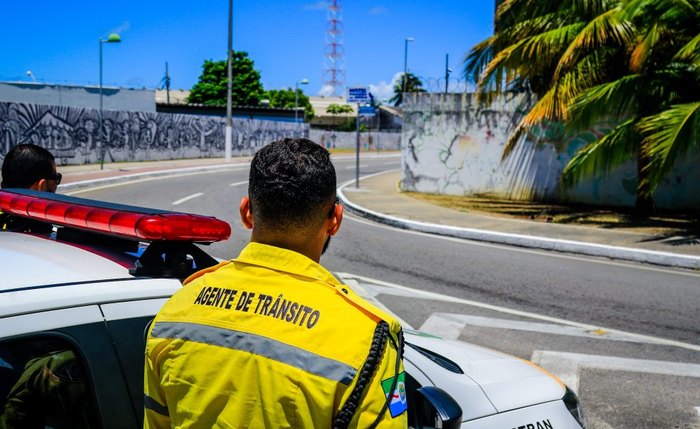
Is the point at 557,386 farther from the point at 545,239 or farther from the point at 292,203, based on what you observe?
the point at 545,239

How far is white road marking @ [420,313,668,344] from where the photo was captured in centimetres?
570

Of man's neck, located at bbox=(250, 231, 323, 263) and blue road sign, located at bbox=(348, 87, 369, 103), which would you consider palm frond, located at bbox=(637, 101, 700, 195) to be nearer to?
blue road sign, located at bbox=(348, 87, 369, 103)

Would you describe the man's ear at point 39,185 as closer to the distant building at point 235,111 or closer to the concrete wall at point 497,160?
the concrete wall at point 497,160

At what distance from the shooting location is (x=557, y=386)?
8.46 feet

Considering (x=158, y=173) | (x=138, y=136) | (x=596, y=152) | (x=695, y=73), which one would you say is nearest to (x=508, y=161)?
(x=596, y=152)

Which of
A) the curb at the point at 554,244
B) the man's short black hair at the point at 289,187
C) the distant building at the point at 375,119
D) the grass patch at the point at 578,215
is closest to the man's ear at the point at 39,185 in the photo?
the man's short black hair at the point at 289,187

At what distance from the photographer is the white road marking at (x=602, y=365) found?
4.83 m

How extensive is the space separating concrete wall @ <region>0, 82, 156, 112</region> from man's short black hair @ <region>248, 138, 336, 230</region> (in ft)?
129

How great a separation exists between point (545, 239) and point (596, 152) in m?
2.50

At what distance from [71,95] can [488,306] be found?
127 feet

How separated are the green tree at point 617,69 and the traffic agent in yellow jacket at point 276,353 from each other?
987 cm

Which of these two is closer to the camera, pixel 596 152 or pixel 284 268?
pixel 284 268

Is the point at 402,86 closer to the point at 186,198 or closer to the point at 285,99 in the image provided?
the point at 285,99

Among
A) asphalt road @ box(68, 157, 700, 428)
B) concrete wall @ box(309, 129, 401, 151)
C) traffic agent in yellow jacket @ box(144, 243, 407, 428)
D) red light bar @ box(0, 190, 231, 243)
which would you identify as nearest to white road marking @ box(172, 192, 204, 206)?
asphalt road @ box(68, 157, 700, 428)
